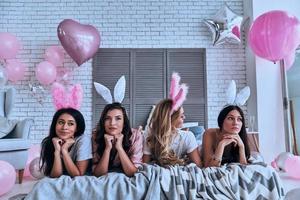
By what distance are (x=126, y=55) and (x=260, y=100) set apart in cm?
193

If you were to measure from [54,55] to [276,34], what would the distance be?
2.79 meters

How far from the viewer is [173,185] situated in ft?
4.85

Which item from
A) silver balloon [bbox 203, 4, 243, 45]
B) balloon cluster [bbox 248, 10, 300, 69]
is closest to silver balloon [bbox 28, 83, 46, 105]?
silver balloon [bbox 203, 4, 243, 45]

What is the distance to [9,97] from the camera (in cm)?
313

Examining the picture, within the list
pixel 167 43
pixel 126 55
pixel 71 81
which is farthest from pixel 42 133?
pixel 167 43

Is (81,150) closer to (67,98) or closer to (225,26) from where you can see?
(67,98)

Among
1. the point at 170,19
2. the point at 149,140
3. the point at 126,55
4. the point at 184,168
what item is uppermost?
the point at 170,19

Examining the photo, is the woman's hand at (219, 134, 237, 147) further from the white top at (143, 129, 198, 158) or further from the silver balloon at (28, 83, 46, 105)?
the silver balloon at (28, 83, 46, 105)

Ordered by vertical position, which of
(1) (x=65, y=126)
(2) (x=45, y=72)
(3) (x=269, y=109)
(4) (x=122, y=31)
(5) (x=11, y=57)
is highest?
(4) (x=122, y=31)

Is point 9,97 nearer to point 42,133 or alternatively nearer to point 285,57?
point 42,133

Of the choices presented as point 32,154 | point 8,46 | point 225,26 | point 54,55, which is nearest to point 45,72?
point 54,55

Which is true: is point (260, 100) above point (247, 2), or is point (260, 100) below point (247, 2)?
below

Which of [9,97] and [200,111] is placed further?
[200,111]

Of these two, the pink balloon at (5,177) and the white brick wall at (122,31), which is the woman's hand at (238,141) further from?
the white brick wall at (122,31)
